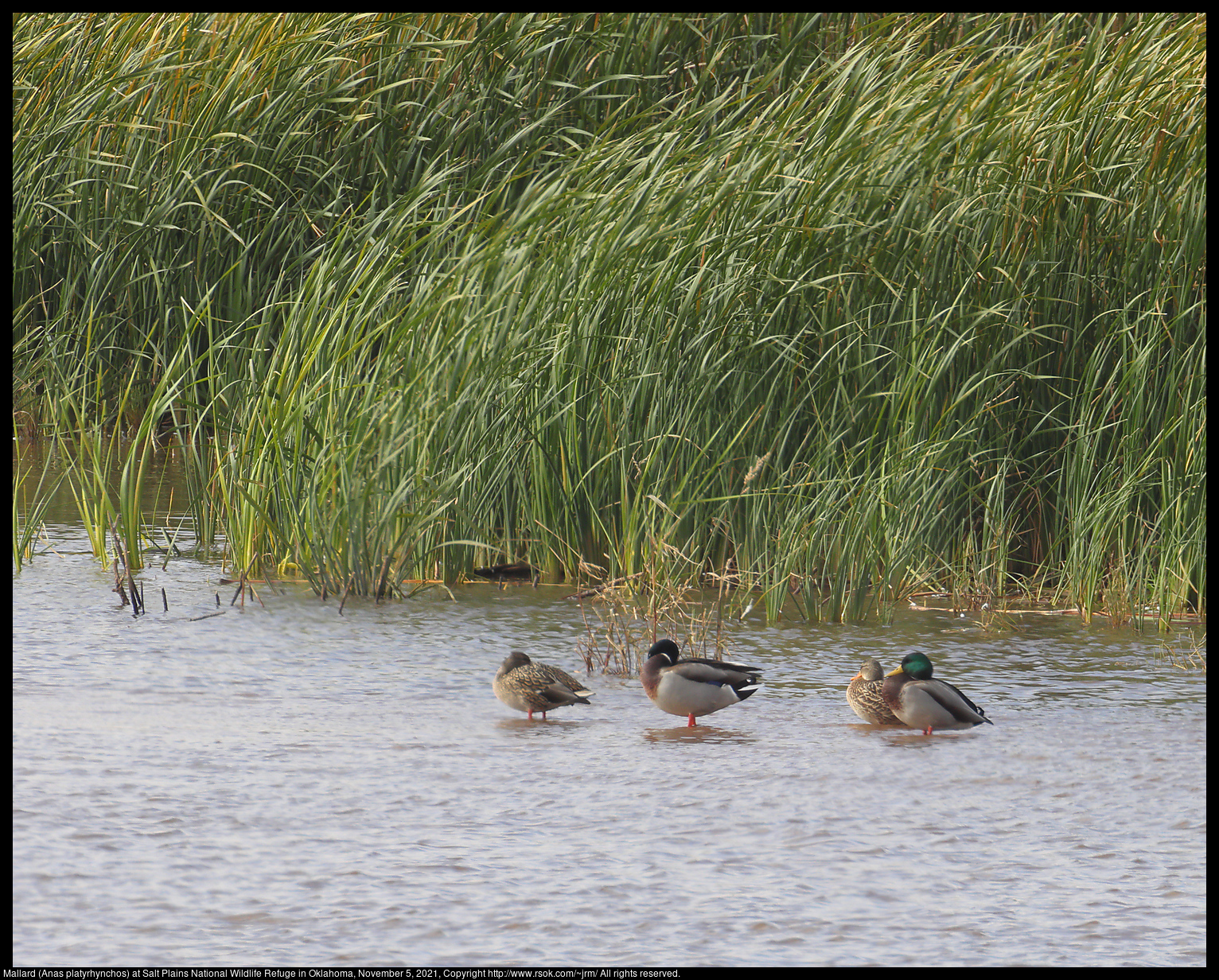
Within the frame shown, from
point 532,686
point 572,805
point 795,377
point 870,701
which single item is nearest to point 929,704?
point 870,701

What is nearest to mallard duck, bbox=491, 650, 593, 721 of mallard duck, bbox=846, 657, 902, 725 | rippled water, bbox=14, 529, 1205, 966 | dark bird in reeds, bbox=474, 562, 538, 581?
rippled water, bbox=14, 529, 1205, 966

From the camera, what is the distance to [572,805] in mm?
4988

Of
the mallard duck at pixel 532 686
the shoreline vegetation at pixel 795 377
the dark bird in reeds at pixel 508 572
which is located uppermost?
the shoreline vegetation at pixel 795 377

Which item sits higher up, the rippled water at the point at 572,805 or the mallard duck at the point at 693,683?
the mallard duck at the point at 693,683

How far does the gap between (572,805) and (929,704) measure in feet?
4.61

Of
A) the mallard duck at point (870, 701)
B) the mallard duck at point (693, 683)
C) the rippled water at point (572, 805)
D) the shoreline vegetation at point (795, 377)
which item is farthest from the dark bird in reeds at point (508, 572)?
the mallard duck at point (870, 701)

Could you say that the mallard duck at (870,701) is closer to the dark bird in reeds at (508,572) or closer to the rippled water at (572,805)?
the rippled water at (572,805)

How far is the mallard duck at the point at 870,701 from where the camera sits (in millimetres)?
5895

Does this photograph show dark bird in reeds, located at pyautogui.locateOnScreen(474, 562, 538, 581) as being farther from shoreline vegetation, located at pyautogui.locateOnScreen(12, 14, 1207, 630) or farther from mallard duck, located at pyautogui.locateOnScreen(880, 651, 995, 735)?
mallard duck, located at pyautogui.locateOnScreen(880, 651, 995, 735)

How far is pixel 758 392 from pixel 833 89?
2059 millimetres

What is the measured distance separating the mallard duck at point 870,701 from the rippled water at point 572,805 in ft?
0.30

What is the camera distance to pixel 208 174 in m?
10.6

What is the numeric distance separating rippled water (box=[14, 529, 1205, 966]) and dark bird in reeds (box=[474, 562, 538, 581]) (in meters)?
0.64

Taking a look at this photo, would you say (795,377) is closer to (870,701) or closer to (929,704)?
(870,701)
